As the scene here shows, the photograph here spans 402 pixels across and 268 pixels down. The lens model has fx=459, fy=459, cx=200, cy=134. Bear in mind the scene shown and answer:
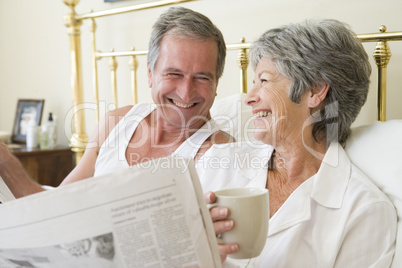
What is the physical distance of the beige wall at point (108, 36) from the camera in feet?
4.91

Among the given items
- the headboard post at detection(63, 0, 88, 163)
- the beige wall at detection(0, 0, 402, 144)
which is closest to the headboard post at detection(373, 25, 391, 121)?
the beige wall at detection(0, 0, 402, 144)

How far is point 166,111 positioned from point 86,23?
1.38 metres

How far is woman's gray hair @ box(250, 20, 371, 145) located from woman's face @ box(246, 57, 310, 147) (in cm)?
2

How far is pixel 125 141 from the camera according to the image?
1.51 metres

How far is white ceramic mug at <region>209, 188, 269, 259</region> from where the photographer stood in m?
0.72

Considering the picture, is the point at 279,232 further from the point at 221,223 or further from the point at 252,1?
the point at 252,1

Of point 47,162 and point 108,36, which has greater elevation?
point 108,36

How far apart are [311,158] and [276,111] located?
5.7 inches

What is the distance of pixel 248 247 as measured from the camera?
741 mm

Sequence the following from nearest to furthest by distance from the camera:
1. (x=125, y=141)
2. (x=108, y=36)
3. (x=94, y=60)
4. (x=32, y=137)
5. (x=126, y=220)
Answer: (x=126, y=220) < (x=125, y=141) < (x=94, y=60) < (x=108, y=36) < (x=32, y=137)

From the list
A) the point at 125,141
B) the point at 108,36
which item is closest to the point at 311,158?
the point at 125,141

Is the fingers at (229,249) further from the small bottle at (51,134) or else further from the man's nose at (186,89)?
the small bottle at (51,134)

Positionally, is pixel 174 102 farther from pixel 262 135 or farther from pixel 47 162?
pixel 47 162

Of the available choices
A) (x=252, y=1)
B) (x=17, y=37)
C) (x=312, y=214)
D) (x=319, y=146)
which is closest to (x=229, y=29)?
(x=252, y=1)
